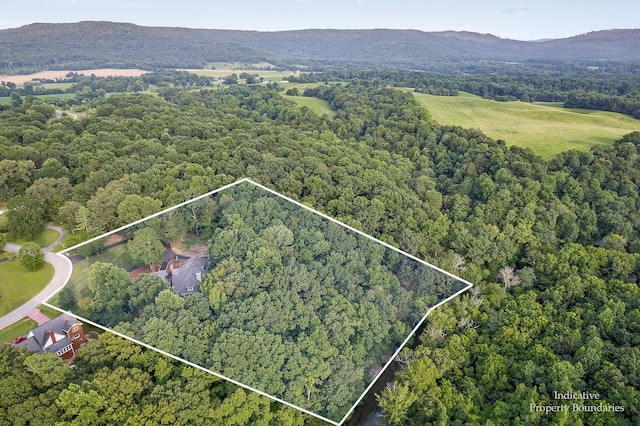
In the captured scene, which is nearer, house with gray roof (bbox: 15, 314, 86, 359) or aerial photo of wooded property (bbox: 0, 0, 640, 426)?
aerial photo of wooded property (bbox: 0, 0, 640, 426)

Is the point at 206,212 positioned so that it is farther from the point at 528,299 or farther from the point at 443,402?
the point at 528,299

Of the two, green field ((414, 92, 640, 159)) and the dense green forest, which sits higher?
green field ((414, 92, 640, 159))

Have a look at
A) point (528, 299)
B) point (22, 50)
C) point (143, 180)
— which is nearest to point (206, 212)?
point (528, 299)

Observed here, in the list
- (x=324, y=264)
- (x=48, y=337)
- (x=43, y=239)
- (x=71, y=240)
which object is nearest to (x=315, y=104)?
(x=71, y=240)

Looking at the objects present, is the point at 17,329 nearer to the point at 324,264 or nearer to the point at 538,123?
the point at 324,264

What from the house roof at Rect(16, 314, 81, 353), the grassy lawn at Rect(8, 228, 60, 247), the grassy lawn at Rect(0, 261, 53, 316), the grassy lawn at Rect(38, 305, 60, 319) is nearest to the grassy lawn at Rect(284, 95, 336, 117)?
the grassy lawn at Rect(8, 228, 60, 247)

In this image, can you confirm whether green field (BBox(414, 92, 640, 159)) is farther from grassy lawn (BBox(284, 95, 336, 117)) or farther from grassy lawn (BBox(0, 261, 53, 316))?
grassy lawn (BBox(0, 261, 53, 316))
